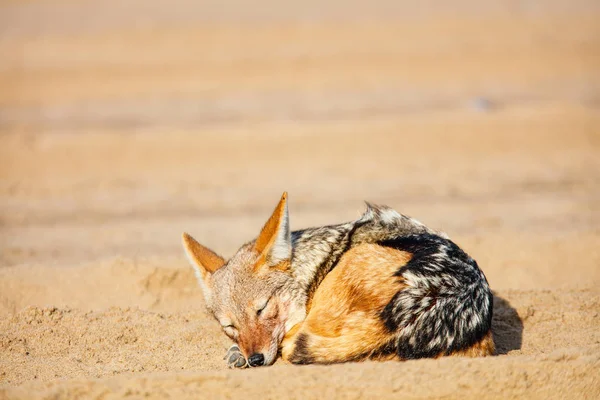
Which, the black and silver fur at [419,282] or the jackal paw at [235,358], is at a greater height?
the black and silver fur at [419,282]

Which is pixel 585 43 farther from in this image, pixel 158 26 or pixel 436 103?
pixel 158 26

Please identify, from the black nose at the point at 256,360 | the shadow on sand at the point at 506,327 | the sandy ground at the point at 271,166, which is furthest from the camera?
the shadow on sand at the point at 506,327

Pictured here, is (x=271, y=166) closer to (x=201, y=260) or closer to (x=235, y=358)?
(x=201, y=260)

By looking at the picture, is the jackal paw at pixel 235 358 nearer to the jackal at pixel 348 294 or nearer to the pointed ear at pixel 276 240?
the jackal at pixel 348 294

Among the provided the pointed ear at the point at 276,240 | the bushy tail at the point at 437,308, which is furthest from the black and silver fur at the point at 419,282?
the pointed ear at the point at 276,240

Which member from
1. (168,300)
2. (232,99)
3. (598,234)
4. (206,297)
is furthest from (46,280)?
(232,99)

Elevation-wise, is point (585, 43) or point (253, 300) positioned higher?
point (585, 43)

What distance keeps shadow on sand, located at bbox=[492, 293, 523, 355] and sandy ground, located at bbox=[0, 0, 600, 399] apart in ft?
0.08

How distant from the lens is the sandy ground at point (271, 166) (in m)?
6.08

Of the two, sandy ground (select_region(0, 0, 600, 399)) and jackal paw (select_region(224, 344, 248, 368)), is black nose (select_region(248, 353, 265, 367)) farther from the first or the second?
sandy ground (select_region(0, 0, 600, 399))

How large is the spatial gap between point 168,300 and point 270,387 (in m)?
3.15

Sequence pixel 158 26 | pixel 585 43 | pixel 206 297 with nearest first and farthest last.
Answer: pixel 206 297 → pixel 585 43 → pixel 158 26

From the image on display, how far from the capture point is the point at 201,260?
659cm

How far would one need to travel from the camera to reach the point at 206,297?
21.2 ft
